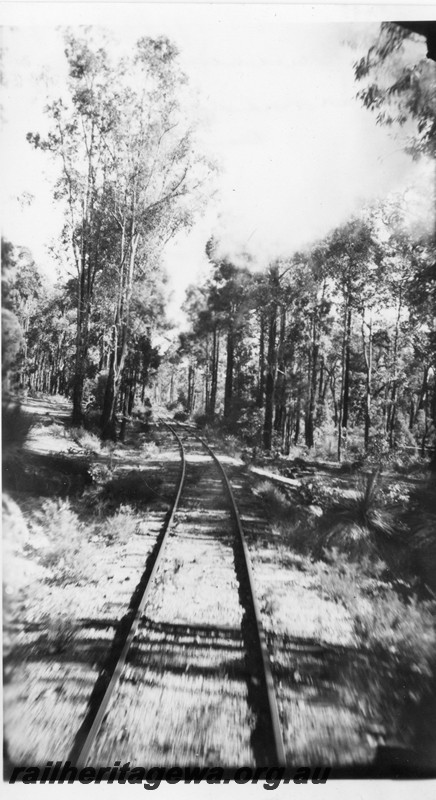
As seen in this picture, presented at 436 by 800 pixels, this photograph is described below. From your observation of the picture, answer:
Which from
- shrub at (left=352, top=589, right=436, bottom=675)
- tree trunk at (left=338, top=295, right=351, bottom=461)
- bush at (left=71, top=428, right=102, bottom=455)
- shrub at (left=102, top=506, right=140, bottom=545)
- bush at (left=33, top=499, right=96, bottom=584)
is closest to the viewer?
shrub at (left=352, top=589, right=436, bottom=675)

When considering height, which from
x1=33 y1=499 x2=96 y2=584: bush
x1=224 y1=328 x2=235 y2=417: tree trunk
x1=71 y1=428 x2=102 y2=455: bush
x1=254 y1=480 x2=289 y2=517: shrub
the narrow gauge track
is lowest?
the narrow gauge track

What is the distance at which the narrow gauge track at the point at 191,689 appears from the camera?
7.51ft

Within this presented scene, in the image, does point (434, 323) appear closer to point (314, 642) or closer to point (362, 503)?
point (362, 503)

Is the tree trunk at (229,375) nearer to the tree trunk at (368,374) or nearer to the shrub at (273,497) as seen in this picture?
the shrub at (273,497)

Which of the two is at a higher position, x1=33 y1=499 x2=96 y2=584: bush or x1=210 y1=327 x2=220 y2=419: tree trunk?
x1=210 y1=327 x2=220 y2=419: tree trunk

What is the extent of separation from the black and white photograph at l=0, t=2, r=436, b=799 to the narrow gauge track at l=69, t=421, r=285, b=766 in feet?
0.05

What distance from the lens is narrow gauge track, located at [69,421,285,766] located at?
2289mm

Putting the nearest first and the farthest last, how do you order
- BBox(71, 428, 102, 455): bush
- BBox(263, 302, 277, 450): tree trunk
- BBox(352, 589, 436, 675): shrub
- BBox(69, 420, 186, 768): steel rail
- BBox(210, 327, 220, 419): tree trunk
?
BBox(69, 420, 186, 768): steel rail, BBox(352, 589, 436, 675): shrub, BBox(71, 428, 102, 455): bush, BBox(263, 302, 277, 450): tree trunk, BBox(210, 327, 220, 419): tree trunk

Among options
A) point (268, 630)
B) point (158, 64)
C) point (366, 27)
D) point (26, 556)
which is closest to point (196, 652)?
point (268, 630)

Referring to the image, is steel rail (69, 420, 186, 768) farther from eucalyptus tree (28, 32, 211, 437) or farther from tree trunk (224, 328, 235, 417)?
tree trunk (224, 328, 235, 417)

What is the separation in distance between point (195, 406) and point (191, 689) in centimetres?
295

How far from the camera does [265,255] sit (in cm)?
387

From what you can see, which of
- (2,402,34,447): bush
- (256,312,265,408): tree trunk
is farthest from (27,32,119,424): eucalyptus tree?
(256,312,265,408): tree trunk

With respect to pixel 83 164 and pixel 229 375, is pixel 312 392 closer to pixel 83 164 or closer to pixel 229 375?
→ pixel 229 375
